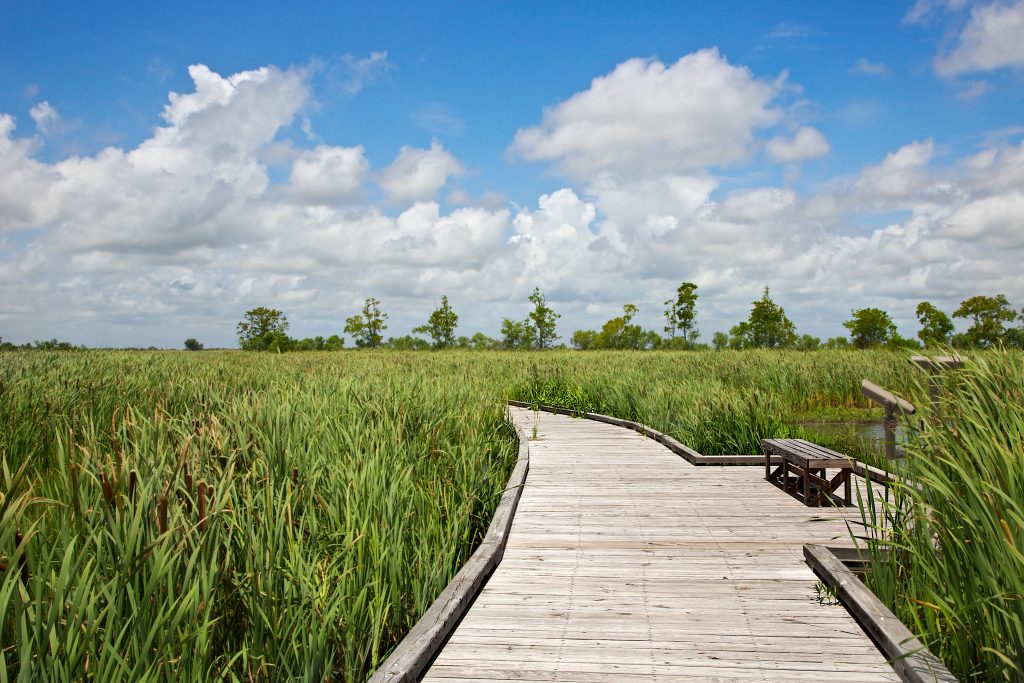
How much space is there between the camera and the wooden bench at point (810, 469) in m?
6.69

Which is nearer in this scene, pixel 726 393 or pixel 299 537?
pixel 299 537

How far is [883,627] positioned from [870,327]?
62.5 meters

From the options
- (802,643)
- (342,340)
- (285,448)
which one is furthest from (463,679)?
(342,340)

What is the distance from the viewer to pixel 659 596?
4.63 metres

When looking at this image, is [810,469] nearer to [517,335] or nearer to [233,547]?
[233,547]

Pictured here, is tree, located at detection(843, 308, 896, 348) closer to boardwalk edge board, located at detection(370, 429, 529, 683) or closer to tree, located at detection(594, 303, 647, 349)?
tree, located at detection(594, 303, 647, 349)

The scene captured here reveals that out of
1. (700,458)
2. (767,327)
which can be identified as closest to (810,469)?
(700,458)

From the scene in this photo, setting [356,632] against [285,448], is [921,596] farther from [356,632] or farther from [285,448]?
[285,448]

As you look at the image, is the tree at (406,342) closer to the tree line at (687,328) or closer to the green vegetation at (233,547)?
the tree line at (687,328)

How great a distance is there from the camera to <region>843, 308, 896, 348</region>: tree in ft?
188

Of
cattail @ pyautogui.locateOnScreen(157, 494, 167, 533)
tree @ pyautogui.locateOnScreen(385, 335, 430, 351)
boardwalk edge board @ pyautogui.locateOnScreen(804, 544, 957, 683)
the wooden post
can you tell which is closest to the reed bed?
the wooden post

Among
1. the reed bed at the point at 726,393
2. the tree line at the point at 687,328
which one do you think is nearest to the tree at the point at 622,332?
the tree line at the point at 687,328

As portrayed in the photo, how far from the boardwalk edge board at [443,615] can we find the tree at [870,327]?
2372 inches

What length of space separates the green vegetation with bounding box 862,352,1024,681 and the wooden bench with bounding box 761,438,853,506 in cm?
197
